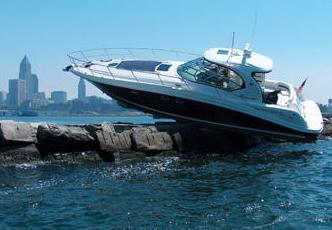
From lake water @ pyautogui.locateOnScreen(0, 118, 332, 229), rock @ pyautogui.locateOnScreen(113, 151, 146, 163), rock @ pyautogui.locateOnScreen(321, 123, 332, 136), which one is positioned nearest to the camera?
lake water @ pyautogui.locateOnScreen(0, 118, 332, 229)

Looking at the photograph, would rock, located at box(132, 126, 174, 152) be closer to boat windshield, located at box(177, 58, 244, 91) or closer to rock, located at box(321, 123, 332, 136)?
boat windshield, located at box(177, 58, 244, 91)

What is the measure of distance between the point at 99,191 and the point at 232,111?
943 cm

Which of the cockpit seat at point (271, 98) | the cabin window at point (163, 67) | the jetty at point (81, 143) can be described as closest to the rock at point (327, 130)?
the cockpit seat at point (271, 98)

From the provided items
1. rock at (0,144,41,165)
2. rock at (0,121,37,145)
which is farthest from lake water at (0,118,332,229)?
rock at (0,121,37,145)

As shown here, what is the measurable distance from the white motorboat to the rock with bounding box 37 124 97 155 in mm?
4010

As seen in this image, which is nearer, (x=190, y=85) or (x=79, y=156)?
(x=79, y=156)

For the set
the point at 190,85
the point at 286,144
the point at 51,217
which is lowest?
the point at 286,144

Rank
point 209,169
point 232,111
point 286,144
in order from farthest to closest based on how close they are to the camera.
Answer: point 286,144 < point 232,111 < point 209,169

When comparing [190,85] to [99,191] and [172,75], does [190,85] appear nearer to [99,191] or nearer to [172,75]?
[172,75]

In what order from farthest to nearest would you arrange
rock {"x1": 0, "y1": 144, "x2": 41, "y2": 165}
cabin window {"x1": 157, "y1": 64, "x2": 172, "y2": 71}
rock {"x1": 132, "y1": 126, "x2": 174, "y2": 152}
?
cabin window {"x1": 157, "y1": 64, "x2": 172, "y2": 71} < rock {"x1": 132, "y1": 126, "x2": 174, "y2": 152} < rock {"x1": 0, "y1": 144, "x2": 41, "y2": 165}

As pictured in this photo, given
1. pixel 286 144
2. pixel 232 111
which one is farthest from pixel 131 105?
pixel 286 144

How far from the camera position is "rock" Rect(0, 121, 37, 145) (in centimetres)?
1847

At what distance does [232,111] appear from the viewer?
72.2 feet

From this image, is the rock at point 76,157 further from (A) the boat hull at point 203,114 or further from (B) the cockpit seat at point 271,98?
(B) the cockpit seat at point 271,98
